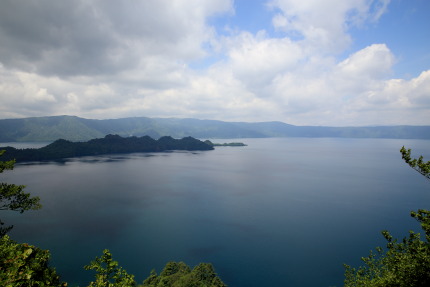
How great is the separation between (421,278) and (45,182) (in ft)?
445

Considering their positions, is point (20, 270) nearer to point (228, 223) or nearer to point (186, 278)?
point (186, 278)

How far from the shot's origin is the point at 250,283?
131 ft

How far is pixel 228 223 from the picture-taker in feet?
209

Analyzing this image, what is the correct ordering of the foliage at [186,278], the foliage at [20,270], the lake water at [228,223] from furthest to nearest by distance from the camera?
the lake water at [228,223] → the foliage at [186,278] → the foliage at [20,270]

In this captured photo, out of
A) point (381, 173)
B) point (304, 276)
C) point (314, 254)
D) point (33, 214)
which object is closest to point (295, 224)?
point (314, 254)

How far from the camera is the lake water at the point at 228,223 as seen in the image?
146 ft

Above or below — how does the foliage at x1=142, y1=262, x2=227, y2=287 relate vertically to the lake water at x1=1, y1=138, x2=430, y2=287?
above

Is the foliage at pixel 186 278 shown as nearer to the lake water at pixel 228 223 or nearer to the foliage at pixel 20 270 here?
the lake water at pixel 228 223

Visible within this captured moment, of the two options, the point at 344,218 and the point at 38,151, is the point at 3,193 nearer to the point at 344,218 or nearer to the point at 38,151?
the point at 344,218

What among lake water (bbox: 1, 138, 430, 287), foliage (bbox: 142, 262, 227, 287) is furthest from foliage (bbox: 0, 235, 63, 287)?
lake water (bbox: 1, 138, 430, 287)

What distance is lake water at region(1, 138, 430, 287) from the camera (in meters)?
44.5

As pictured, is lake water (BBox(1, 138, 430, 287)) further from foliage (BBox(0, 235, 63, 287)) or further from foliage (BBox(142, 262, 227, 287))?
foliage (BBox(0, 235, 63, 287))

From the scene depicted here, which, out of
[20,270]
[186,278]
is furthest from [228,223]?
[20,270]

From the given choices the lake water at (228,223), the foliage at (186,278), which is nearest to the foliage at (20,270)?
the foliage at (186,278)
